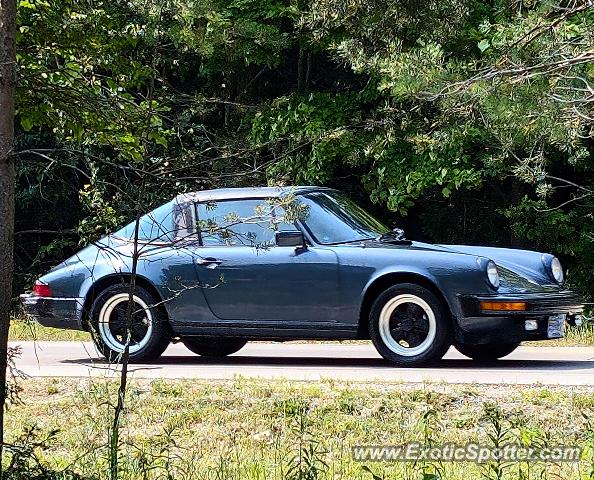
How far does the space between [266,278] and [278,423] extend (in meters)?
3.04

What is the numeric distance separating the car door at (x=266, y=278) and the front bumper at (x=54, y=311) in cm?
132

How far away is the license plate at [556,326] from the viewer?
9.45m

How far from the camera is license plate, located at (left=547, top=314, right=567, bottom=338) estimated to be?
372 inches

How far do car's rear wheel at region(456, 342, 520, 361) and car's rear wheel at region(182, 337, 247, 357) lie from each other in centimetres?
224

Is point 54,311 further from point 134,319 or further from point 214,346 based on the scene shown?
point 214,346

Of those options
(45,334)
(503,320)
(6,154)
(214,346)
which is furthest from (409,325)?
(45,334)

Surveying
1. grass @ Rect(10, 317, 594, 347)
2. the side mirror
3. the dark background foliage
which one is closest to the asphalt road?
grass @ Rect(10, 317, 594, 347)

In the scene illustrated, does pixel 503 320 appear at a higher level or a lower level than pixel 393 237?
lower

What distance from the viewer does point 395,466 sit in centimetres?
566

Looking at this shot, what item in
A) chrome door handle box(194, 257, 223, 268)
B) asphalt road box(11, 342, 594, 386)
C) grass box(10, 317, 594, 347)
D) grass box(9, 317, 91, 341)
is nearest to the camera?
asphalt road box(11, 342, 594, 386)

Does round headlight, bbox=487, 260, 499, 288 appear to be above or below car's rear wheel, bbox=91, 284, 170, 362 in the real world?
above

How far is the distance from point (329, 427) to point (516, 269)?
12.2 feet

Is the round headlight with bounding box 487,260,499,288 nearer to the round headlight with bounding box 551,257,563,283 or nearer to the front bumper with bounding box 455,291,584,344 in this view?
the front bumper with bounding box 455,291,584,344

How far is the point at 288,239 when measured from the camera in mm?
9648
